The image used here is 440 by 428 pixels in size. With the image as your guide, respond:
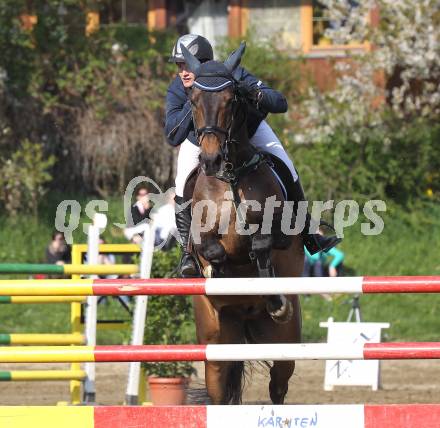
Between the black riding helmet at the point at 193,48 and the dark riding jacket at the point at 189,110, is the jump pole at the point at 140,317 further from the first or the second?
the black riding helmet at the point at 193,48

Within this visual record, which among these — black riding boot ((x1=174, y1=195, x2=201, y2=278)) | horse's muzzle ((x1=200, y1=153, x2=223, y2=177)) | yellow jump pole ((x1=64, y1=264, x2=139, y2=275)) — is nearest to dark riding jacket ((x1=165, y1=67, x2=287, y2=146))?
black riding boot ((x1=174, y1=195, x2=201, y2=278))

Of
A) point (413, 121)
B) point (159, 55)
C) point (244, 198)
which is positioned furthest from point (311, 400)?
point (159, 55)

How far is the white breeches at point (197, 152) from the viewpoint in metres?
6.07

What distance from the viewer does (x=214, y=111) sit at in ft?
17.4

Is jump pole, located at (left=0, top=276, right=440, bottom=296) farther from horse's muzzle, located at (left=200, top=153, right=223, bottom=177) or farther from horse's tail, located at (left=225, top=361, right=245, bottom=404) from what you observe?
horse's tail, located at (left=225, top=361, right=245, bottom=404)

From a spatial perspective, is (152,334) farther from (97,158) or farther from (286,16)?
(286,16)

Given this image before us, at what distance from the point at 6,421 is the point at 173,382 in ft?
13.4

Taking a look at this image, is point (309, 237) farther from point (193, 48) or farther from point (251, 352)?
point (251, 352)

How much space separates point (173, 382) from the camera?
27.8ft

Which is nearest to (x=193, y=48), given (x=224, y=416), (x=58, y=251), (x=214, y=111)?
(x=214, y=111)

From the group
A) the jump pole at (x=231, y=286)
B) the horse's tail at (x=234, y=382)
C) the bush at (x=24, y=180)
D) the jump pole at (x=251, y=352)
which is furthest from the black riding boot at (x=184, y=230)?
the bush at (x=24, y=180)

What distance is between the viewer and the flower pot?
27.7ft

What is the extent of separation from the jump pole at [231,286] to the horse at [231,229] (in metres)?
0.69

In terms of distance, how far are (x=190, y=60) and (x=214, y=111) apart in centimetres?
43
